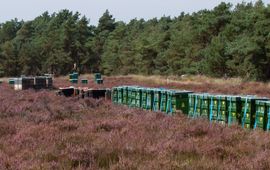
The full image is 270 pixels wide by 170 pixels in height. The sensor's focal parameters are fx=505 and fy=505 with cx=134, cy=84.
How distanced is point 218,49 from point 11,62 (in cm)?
5747

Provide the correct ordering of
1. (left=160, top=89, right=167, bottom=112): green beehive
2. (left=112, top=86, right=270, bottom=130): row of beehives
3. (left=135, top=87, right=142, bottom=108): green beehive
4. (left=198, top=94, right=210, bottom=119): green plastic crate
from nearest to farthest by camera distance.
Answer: (left=112, top=86, right=270, bottom=130): row of beehives → (left=198, top=94, right=210, bottom=119): green plastic crate → (left=160, top=89, right=167, bottom=112): green beehive → (left=135, top=87, right=142, bottom=108): green beehive

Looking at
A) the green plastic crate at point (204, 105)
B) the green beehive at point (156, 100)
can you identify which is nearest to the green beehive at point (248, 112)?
the green plastic crate at point (204, 105)

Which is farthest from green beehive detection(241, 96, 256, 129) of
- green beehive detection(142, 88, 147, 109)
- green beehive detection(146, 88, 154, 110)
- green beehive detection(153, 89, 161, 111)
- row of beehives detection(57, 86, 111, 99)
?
row of beehives detection(57, 86, 111, 99)

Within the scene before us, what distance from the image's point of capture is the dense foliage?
5234cm

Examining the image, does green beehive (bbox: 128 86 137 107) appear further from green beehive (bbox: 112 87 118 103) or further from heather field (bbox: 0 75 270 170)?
heather field (bbox: 0 75 270 170)

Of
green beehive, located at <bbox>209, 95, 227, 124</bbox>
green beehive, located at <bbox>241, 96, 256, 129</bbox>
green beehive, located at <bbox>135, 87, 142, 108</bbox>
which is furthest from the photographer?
green beehive, located at <bbox>135, 87, 142, 108</bbox>

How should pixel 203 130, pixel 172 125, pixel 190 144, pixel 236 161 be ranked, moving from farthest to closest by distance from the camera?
1. pixel 172 125
2. pixel 203 130
3. pixel 190 144
4. pixel 236 161

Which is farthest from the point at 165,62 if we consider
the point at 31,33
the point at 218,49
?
the point at 31,33

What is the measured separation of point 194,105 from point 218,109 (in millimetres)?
1806

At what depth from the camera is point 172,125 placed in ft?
46.5

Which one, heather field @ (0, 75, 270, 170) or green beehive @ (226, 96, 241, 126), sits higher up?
green beehive @ (226, 96, 241, 126)

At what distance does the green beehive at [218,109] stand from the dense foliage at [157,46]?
109 ft

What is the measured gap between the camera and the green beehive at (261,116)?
47.2 ft

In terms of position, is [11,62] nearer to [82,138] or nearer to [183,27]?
[183,27]
